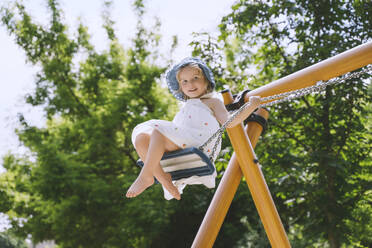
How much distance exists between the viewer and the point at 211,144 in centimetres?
247

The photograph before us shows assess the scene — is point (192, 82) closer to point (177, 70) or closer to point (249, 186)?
point (177, 70)

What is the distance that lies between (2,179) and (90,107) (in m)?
3.49

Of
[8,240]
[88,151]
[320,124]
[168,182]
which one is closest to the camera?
[168,182]

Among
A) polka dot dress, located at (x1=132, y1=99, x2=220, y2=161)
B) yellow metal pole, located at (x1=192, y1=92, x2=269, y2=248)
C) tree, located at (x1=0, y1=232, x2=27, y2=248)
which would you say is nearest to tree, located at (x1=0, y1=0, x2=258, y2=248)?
tree, located at (x1=0, y1=232, x2=27, y2=248)

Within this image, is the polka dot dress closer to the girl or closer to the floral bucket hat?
the girl

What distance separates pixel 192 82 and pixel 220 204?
42.6 inches

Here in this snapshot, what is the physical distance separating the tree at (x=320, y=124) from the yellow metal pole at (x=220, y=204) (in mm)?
2359

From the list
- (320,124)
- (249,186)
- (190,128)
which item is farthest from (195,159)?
(320,124)

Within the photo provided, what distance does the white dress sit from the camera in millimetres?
2281

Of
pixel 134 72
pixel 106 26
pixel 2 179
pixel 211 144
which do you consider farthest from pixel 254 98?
pixel 106 26

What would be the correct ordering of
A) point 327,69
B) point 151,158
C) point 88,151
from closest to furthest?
point 151,158 < point 327,69 < point 88,151

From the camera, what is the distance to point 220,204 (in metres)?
3.12

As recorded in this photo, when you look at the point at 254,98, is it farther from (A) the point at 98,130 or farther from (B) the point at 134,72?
(B) the point at 134,72

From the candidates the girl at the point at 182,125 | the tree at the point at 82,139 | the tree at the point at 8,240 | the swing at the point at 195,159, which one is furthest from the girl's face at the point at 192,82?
the tree at the point at 8,240
